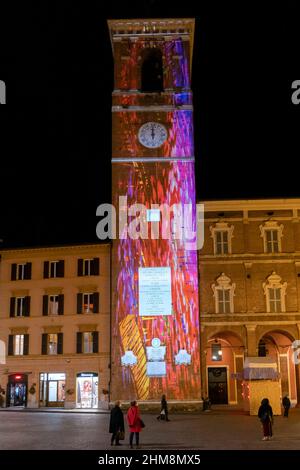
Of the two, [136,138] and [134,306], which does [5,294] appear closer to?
[134,306]

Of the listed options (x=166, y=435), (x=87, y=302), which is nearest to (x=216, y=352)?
(x=87, y=302)

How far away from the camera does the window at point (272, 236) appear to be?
4262 centimetres

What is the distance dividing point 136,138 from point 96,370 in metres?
16.8

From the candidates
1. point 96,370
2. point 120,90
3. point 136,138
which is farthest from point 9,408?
point 120,90

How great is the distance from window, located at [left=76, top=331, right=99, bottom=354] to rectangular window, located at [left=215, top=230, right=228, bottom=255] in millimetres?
10830

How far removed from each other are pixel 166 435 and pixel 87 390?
22095 millimetres

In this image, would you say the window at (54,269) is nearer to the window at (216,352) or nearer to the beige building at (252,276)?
the beige building at (252,276)

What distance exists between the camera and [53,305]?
153 feet

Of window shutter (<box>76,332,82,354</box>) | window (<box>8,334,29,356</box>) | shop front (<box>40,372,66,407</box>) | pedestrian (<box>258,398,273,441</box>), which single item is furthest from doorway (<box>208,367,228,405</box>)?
pedestrian (<box>258,398,273,441</box>)

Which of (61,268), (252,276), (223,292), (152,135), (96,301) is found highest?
(152,135)

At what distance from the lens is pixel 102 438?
872 inches

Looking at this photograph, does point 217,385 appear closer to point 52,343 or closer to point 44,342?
point 52,343

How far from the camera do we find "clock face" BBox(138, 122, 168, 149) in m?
43.0

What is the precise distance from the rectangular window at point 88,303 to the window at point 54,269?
8.56 ft
